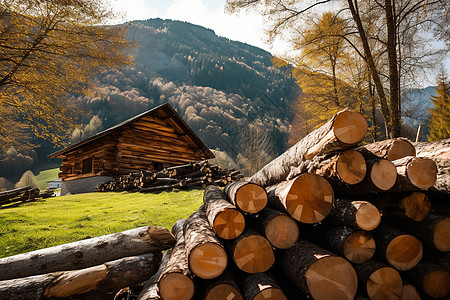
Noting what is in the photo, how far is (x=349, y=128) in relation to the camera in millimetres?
2400

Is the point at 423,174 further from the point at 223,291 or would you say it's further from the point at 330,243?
the point at 223,291

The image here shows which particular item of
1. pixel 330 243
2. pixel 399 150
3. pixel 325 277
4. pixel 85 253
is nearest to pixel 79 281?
pixel 85 253

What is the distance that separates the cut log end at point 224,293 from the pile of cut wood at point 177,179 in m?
9.33

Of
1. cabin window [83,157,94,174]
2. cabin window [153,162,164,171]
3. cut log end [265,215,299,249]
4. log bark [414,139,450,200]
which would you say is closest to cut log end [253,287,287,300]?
cut log end [265,215,299,249]

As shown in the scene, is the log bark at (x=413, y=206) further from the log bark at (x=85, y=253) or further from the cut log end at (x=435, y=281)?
the log bark at (x=85, y=253)

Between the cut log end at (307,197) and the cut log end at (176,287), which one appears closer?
the cut log end at (176,287)

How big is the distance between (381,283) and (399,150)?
159cm

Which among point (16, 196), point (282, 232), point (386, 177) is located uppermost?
point (386, 177)

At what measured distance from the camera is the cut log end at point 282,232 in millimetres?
2416

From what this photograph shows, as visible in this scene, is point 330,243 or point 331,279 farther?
point 330,243

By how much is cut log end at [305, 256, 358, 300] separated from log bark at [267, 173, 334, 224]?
1.58ft

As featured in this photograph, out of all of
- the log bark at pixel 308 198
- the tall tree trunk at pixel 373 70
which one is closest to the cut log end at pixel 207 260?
the log bark at pixel 308 198

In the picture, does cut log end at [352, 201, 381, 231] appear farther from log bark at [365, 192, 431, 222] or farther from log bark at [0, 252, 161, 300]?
log bark at [0, 252, 161, 300]

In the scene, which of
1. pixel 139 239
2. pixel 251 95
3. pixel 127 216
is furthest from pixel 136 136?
pixel 251 95
